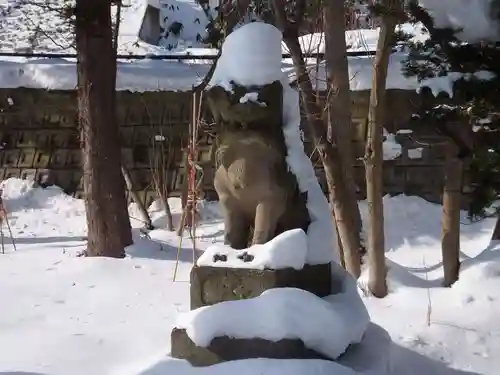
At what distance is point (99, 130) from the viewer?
6762 millimetres

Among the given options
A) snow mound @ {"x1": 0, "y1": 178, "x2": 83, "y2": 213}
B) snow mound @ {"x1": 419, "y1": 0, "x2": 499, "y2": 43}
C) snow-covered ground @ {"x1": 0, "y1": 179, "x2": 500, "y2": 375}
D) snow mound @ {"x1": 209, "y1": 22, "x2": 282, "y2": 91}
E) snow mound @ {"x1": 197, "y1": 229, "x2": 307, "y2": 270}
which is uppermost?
snow mound @ {"x1": 419, "y1": 0, "x2": 499, "y2": 43}

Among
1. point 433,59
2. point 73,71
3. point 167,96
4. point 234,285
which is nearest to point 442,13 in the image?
point 433,59

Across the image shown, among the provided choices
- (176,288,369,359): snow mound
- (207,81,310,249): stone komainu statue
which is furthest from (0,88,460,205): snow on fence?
(176,288,369,359): snow mound

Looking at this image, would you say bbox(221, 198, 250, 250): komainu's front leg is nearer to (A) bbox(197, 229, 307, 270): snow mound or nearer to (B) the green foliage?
(A) bbox(197, 229, 307, 270): snow mound

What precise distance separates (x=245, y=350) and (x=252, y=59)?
1.37 meters

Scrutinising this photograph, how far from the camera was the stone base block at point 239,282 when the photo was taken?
339 cm

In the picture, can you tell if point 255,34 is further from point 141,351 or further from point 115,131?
point 115,131

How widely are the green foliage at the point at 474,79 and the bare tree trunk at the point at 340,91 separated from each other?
0.74 metres

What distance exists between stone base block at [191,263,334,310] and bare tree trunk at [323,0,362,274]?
2270mm

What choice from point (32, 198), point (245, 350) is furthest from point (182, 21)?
point (245, 350)

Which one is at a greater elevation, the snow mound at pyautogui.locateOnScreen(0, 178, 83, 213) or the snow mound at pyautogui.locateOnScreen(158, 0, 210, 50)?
the snow mound at pyautogui.locateOnScreen(158, 0, 210, 50)

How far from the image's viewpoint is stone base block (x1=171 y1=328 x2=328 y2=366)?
128 inches

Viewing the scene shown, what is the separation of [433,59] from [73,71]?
5.74m

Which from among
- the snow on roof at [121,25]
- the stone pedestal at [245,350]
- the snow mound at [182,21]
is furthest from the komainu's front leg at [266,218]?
the snow mound at [182,21]
